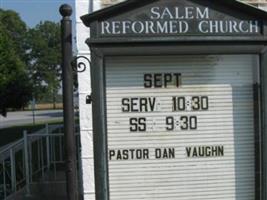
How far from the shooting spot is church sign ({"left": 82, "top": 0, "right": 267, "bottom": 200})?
4.11 meters

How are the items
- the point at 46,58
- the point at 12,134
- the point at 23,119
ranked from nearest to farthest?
the point at 12,134 < the point at 23,119 < the point at 46,58

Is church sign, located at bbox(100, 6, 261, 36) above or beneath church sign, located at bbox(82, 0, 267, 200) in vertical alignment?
above

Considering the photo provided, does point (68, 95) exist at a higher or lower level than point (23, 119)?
higher

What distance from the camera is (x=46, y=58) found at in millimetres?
92062

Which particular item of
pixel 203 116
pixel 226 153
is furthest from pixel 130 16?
pixel 226 153

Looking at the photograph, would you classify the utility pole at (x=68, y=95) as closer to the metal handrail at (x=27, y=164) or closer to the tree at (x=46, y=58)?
the metal handrail at (x=27, y=164)

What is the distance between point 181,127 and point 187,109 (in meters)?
0.14

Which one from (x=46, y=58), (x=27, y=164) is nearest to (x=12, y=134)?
(x=27, y=164)

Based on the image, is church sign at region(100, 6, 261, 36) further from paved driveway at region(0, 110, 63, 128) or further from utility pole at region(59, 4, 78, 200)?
paved driveway at region(0, 110, 63, 128)

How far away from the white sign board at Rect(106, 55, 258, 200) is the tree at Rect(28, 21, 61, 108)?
8332 centimetres

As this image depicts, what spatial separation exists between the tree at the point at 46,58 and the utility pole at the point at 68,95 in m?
83.4

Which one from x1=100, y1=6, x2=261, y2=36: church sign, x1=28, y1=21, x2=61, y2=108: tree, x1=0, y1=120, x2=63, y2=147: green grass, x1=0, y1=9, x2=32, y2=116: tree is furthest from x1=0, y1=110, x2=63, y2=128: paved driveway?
x1=100, y1=6, x2=261, y2=36: church sign

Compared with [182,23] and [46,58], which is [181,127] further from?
[46,58]

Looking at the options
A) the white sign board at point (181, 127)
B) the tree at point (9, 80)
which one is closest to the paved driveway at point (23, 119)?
the tree at point (9, 80)
